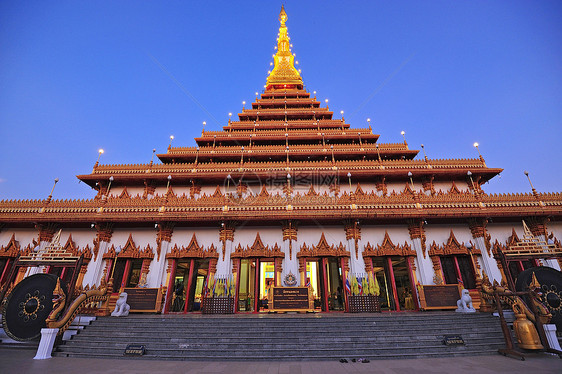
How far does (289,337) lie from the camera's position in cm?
970

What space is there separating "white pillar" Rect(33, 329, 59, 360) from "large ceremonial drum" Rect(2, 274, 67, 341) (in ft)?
3.66

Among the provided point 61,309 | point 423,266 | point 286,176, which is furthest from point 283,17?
point 61,309

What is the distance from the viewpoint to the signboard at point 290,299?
1384cm

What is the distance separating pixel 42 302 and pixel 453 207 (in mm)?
21879

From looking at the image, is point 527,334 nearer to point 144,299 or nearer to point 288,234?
point 288,234

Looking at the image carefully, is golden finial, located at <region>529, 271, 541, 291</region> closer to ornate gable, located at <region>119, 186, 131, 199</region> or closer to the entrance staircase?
the entrance staircase

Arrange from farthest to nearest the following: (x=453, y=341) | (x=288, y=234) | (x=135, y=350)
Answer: (x=288, y=234) < (x=453, y=341) < (x=135, y=350)

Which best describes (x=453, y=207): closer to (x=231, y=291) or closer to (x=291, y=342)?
(x=291, y=342)

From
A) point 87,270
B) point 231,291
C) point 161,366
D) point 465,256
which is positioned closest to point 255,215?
point 231,291

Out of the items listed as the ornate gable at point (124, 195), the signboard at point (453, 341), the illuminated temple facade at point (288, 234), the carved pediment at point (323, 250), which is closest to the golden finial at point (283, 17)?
the illuminated temple facade at point (288, 234)

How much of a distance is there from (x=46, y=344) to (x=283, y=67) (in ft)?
123

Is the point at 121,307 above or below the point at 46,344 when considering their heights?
above

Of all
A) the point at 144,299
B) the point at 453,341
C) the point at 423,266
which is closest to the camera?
the point at 453,341

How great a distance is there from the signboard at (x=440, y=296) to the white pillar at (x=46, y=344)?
17086 millimetres
